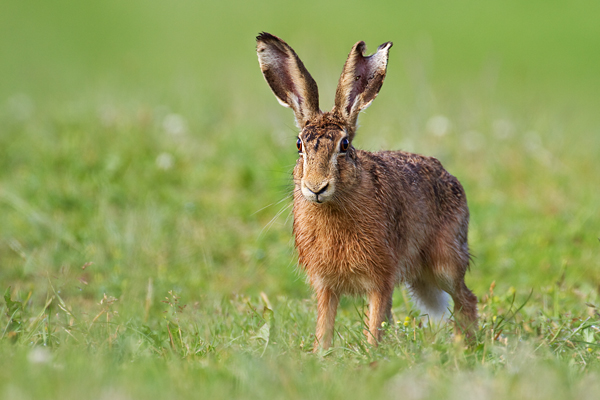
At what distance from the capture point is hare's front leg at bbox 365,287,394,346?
468 cm

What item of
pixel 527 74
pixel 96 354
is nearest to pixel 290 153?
pixel 96 354

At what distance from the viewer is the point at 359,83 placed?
4.91 m

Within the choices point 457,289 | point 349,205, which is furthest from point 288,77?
point 457,289

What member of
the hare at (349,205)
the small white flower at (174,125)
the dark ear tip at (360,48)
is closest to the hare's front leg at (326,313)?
the hare at (349,205)

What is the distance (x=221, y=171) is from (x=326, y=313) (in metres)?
4.00

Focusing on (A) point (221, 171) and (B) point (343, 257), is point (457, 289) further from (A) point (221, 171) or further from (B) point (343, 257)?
(A) point (221, 171)

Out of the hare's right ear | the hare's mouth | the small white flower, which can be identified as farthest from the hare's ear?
the small white flower

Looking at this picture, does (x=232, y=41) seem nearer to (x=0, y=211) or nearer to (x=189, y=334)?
(x=0, y=211)

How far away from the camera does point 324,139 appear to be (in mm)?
4492

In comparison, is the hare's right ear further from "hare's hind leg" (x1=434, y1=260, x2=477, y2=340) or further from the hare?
"hare's hind leg" (x1=434, y1=260, x2=477, y2=340)

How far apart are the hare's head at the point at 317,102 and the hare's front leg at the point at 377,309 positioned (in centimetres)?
73

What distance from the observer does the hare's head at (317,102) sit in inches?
176

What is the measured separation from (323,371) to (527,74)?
42.8 ft

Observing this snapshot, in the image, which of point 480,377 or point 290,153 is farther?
point 290,153
